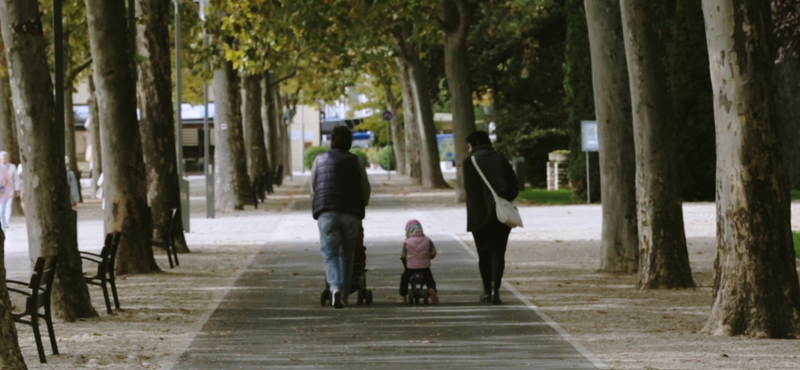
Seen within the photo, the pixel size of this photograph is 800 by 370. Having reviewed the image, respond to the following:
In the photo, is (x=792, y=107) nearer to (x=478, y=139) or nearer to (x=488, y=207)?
(x=478, y=139)

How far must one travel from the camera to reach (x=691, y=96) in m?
35.6

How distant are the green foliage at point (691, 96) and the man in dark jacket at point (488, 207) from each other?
73.3 feet

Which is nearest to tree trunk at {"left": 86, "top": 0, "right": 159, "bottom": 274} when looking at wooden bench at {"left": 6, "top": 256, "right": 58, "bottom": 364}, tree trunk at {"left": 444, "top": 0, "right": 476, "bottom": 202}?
wooden bench at {"left": 6, "top": 256, "right": 58, "bottom": 364}

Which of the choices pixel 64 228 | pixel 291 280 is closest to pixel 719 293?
pixel 64 228

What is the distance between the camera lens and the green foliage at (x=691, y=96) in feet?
116

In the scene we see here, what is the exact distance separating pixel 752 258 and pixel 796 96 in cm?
3410

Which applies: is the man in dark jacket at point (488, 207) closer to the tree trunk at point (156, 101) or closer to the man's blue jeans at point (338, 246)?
the man's blue jeans at point (338, 246)

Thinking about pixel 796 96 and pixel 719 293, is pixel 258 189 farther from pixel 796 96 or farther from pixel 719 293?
pixel 719 293

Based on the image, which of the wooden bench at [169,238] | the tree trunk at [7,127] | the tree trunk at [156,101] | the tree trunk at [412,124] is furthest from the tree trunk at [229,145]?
the tree trunk at [412,124]

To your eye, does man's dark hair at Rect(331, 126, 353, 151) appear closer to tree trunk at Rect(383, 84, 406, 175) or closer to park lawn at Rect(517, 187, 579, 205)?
park lawn at Rect(517, 187, 579, 205)

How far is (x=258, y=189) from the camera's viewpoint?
41469 millimetres

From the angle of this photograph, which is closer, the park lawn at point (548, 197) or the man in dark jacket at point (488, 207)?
the man in dark jacket at point (488, 207)

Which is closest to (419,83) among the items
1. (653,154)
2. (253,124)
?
(253,124)

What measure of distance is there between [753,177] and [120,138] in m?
9.33
